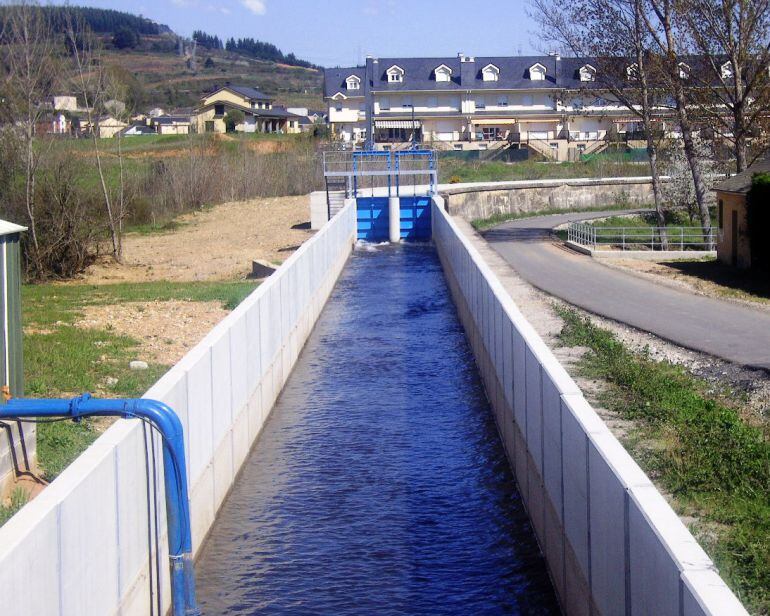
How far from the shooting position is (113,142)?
81.2 metres

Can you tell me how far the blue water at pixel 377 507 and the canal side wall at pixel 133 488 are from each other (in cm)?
58

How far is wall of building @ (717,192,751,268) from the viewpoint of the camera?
1308 inches

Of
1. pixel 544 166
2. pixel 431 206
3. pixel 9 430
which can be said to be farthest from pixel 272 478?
pixel 544 166

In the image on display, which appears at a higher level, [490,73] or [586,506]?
[490,73]

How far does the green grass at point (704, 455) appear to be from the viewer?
8.48 m

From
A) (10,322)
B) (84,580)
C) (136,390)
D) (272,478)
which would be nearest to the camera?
(84,580)

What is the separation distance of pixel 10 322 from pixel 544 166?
220ft

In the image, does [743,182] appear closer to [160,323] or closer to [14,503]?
[160,323]

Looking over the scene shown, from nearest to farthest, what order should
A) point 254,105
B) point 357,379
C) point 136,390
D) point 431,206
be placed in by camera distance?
point 136,390, point 357,379, point 431,206, point 254,105

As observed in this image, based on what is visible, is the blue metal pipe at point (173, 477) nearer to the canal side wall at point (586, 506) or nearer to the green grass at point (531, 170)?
the canal side wall at point (586, 506)

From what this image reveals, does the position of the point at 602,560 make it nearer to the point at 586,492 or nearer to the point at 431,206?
the point at 586,492

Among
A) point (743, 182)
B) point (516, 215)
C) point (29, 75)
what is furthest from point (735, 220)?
point (516, 215)

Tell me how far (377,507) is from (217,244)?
32.5m

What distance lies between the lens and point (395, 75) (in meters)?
99.0
